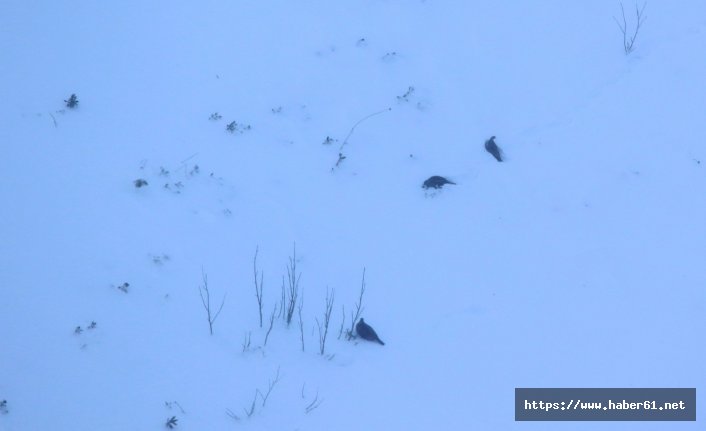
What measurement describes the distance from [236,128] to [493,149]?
239cm

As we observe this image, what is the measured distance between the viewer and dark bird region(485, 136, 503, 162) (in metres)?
6.57

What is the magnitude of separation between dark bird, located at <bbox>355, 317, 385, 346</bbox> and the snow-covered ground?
0.09m

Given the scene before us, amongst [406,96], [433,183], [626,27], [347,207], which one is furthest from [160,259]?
[626,27]

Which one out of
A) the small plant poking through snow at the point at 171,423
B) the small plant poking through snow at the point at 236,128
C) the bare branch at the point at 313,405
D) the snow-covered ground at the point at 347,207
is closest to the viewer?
the small plant poking through snow at the point at 171,423

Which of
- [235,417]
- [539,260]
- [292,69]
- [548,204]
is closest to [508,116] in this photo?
[548,204]

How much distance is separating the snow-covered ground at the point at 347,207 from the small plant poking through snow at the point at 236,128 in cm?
3

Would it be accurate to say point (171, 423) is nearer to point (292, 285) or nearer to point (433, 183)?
point (292, 285)

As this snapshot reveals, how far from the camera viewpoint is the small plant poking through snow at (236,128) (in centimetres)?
670

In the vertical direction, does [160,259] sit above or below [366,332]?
above

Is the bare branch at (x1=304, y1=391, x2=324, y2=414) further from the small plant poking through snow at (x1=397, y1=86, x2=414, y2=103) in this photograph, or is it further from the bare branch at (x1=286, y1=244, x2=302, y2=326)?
the small plant poking through snow at (x1=397, y1=86, x2=414, y2=103)

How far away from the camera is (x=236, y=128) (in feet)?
22.1

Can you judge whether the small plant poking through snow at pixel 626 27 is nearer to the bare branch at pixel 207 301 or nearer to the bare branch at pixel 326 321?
the bare branch at pixel 326 321

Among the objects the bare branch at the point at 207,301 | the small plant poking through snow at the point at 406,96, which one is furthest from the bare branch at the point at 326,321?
the small plant poking through snow at the point at 406,96

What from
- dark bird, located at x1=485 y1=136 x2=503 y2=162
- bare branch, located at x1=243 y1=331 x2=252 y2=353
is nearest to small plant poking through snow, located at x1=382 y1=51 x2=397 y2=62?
dark bird, located at x1=485 y1=136 x2=503 y2=162
